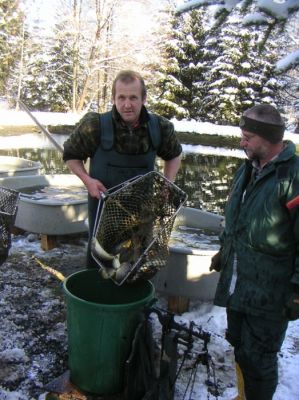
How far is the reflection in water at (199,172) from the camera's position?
7.80 m

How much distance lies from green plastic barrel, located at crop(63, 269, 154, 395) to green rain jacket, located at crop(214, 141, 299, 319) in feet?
1.69

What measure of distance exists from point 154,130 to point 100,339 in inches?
50.2

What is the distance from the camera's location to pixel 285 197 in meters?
1.80

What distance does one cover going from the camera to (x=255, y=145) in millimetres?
A: 1940

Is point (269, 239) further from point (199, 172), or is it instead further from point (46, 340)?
point (199, 172)

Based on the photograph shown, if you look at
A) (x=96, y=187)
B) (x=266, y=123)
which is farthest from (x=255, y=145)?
(x=96, y=187)

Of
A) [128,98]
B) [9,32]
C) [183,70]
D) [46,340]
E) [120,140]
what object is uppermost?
[9,32]

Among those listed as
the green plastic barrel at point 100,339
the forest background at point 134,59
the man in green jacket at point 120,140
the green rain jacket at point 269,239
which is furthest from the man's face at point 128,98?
the forest background at point 134,59

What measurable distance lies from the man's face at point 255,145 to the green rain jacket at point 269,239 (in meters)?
0.07

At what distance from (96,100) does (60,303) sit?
967 inches

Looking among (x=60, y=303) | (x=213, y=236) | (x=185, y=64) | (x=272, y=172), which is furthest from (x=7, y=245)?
(x=185, y=64)

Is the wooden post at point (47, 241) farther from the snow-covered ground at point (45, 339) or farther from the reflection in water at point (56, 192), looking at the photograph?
the reflection in water at point (56, 192)

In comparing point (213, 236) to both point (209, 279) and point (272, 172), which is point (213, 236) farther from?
point (272, 172)

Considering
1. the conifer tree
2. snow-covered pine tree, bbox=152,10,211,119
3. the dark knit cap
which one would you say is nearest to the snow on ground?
the dark knit cap
